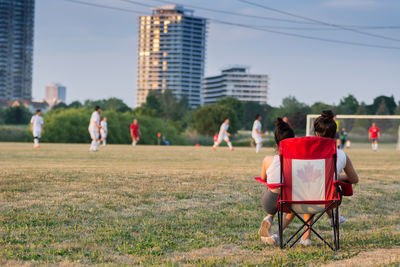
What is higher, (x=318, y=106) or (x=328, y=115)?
(x=318, y=106)

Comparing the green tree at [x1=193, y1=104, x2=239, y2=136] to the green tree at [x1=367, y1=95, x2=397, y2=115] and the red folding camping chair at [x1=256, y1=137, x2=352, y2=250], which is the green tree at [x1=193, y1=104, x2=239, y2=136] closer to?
the green tree at [x1=367, y1=95, x2=397, y2=115]

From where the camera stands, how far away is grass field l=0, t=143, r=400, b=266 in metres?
4.84

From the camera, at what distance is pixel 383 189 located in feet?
34.7

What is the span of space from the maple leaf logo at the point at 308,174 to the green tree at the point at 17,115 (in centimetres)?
12290

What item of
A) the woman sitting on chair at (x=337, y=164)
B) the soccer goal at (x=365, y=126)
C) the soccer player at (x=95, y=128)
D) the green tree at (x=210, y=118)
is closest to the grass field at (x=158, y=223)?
the woman sitting on chair at (x=337, y=164)

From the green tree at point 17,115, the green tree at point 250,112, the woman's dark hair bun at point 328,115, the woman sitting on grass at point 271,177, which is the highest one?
the green tree at point 250,112

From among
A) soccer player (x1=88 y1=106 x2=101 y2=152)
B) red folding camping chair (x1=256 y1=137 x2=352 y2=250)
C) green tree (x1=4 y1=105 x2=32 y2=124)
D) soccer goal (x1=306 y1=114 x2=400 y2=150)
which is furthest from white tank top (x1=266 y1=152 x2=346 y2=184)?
green tree (x1=4 y1=105 x2=32 y2=124)

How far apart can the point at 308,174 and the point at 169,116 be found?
14535cm

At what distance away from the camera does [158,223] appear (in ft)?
21.2

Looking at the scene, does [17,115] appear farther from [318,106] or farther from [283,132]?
[283,132]

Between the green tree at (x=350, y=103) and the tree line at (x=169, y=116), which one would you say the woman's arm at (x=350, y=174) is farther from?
the green tree at (x=350, y=103)

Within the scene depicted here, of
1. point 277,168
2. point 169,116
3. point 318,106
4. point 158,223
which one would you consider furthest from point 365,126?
point 169,116

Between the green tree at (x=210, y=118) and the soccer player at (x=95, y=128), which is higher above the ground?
the green tree at (x=210, y=118)

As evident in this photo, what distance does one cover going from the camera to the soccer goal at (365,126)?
136ft
